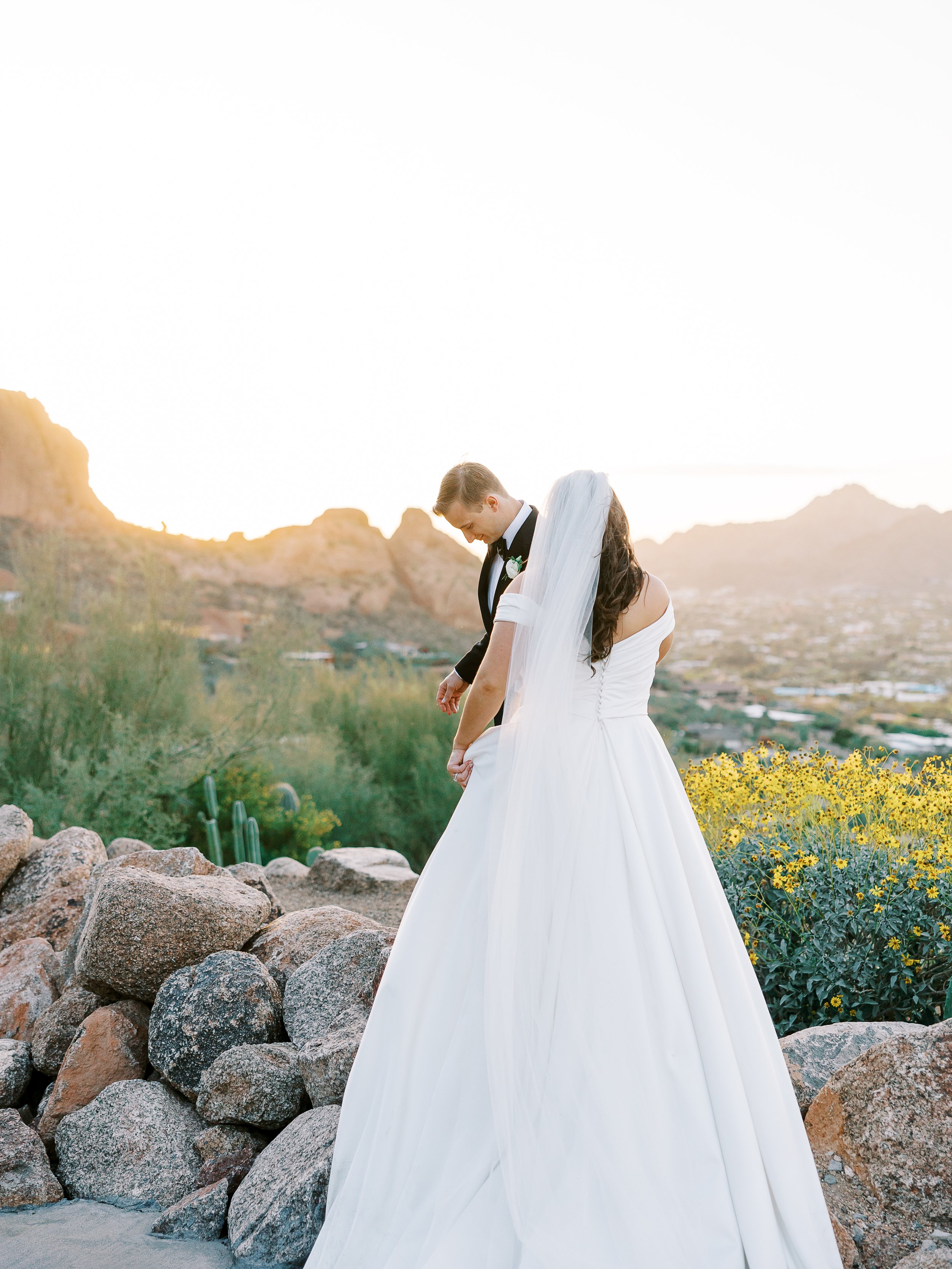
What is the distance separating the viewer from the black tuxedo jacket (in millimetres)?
3422

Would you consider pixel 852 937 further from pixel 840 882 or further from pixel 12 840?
pixel 12 840

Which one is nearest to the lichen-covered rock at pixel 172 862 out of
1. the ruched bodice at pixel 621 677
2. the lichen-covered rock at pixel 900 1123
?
the ruched bodice at pixel 621 677

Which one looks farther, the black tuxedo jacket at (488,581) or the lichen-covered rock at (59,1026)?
the lichen-covered rock at (59,1026)

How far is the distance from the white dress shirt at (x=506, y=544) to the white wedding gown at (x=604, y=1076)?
96cm

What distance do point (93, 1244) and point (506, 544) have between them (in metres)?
2.65

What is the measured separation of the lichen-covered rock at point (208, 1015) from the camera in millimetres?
3395

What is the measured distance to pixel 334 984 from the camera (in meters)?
3.53

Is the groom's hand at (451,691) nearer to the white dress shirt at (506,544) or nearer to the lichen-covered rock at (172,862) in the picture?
the white dress shirt at (506,544)

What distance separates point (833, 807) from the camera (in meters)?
3.88

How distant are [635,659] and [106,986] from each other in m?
2.75

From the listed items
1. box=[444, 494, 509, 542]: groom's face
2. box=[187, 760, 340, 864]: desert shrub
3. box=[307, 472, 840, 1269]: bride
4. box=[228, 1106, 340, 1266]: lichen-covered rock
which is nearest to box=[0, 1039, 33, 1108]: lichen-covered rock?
box=[228, 1106, 340, 1266]: lichen-covered rock

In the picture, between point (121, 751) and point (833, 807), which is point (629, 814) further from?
point (121, 751)

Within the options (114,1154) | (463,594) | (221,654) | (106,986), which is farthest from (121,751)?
(463,594)

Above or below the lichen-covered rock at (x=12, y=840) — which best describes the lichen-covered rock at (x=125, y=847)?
below
